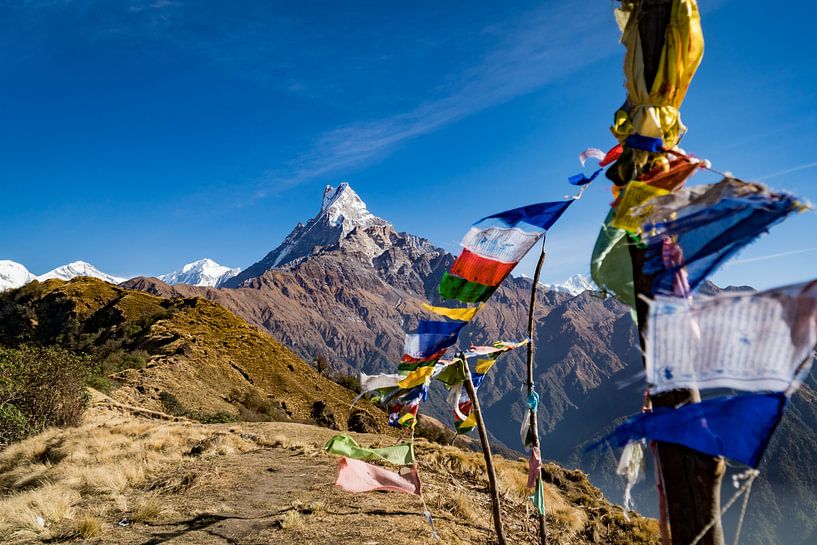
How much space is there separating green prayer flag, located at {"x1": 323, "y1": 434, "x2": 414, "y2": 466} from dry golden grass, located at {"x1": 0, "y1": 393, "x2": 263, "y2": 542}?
4890 mm

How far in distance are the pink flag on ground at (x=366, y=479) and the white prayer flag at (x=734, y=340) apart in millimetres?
2937

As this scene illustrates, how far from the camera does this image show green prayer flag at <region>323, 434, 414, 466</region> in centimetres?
416

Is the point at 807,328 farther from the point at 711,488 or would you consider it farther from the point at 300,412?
the point at 300,412

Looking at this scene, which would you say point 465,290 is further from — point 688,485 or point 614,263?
point 688,485

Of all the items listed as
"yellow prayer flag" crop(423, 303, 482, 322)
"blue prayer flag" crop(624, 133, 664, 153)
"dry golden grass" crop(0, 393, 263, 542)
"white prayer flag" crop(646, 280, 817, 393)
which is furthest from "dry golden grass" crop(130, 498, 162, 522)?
"blue prayer flag" crop(624, 133, 664, 153)

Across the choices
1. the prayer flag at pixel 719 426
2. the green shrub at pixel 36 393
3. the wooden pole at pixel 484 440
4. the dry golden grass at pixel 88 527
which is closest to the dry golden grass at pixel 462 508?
the wooden pole at pixel 484 440

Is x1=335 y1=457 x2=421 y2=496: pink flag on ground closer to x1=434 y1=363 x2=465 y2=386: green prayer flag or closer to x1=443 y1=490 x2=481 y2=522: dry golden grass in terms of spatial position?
x1=434 y1=363 x2=465 y2=386: green prayer flag

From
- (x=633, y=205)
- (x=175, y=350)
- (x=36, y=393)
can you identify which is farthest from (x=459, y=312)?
(x=175, y=350)

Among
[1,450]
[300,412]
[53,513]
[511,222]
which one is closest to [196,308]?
[300,412]

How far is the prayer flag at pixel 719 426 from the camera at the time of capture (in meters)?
1.83

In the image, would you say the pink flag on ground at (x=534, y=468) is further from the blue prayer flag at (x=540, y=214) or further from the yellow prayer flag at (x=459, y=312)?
the blue prayer flag at (x=540, y=214)

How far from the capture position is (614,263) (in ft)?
9.53

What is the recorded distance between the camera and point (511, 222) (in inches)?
133

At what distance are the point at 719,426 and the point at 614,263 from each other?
3.99ft
